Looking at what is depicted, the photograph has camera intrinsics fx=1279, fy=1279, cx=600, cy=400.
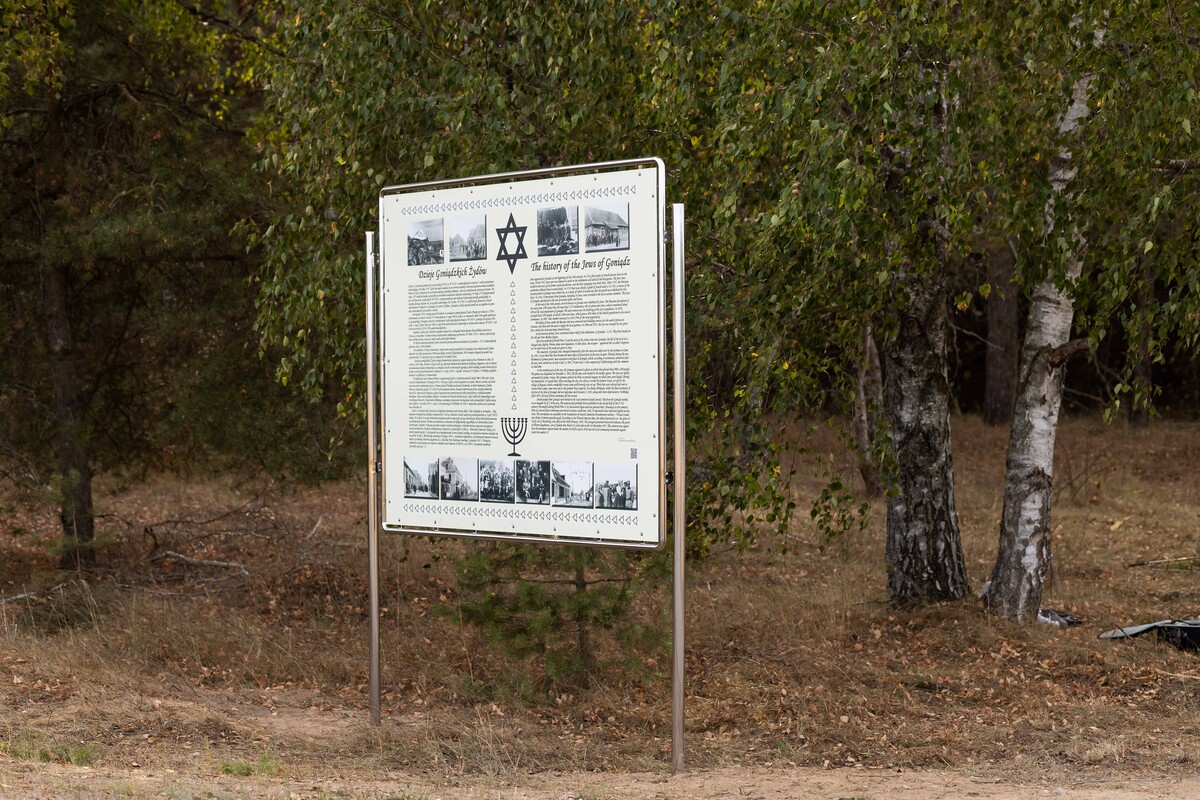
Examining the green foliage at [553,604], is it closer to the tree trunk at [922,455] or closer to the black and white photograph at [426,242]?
the black and white photograph at [426,242]

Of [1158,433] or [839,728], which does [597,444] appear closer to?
[839,728]

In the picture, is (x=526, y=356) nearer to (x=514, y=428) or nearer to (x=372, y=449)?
(x=514, y=428)

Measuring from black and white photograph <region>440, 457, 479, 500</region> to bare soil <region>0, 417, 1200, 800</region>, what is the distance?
3.90 feet

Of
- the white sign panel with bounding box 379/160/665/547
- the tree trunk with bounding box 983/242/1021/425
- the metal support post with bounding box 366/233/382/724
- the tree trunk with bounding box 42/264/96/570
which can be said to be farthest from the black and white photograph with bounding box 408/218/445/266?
the tree trunk with bounding box 983/242/1021/425

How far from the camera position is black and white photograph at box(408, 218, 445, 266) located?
6.75 metres

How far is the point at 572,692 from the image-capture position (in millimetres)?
7973

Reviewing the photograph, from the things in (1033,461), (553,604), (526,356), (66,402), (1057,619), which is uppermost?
(526,356)

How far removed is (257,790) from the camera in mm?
5559

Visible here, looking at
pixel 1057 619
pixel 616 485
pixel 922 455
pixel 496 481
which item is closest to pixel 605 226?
pixel 616 485

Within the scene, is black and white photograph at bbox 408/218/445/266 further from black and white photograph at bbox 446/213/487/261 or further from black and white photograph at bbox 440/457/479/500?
black and white photograph at bbox 440/457/479/500

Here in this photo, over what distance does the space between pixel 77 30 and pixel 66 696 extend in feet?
20.8

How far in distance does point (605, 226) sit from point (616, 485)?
125cm

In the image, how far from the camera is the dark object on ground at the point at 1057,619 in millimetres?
9688

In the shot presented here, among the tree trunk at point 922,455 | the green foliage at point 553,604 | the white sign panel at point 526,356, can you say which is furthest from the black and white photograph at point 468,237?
the tree trunk at point 922,455
